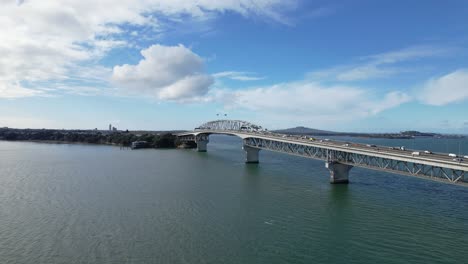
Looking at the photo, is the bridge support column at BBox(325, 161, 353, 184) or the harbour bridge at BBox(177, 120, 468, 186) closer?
the harbour bridge at BBox(177, 120, 468, 186)

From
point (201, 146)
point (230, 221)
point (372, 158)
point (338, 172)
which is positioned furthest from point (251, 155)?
point (230, 221)

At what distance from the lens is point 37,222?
2836cm

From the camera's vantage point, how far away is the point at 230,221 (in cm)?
2908

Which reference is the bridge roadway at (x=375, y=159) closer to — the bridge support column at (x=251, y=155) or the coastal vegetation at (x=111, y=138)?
the bridge support column at (x=251, y=155)

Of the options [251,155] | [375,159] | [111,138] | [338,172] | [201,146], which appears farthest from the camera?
[111,138]

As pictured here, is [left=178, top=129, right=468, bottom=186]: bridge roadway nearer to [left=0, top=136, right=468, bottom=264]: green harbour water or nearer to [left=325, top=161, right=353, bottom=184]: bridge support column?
[left=325, top=161, right=353, bottom=184]: bridge support column

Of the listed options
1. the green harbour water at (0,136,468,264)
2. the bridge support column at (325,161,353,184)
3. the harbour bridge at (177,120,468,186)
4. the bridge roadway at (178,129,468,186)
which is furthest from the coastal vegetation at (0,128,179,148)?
the bridge support column at (325,161,353,184)

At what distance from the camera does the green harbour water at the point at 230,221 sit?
22.1 meters

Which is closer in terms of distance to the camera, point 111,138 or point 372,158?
point 372,158

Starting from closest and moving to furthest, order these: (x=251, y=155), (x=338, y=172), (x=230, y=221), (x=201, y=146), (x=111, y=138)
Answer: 1. (x=230, y=221)
2. (x=338, y=172)
3. (x=251, y=155)
4. (x=201, y=146)
5. (x=111, y=138)

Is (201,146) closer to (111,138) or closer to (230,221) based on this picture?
(111,138)

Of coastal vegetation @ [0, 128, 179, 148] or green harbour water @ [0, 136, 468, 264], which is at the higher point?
coastal vegetation @ [0, 128, 179, 148]

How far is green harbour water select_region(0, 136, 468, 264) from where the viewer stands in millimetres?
22078

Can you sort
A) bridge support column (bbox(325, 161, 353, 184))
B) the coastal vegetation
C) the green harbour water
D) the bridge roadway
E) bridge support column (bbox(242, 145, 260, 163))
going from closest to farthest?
the green harbour water < the bridge roadway < bridge support column (bbox(325, 161, 353, 184)) < bridge support column (bbox(242, 145, 260, 163)) < the coastal vegetation
